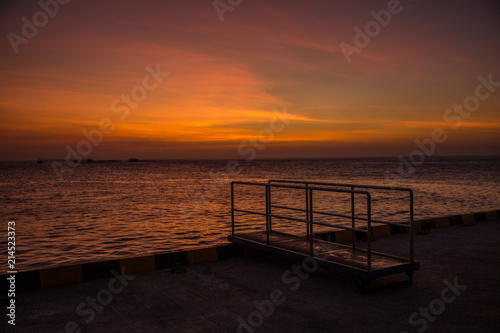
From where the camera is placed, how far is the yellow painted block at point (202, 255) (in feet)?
21.1

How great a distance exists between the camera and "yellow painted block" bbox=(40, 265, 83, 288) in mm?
5270

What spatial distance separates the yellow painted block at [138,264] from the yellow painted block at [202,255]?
65 cm

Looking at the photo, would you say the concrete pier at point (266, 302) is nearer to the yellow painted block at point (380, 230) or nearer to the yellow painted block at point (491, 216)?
the yellow painted block at point (380, 230)

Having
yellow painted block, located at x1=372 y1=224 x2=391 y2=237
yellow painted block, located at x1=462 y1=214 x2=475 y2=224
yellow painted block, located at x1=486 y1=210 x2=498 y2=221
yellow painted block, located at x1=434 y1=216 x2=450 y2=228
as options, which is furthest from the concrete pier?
yellow painted block, located at x1=486 y1=210 x2=498 y2=221

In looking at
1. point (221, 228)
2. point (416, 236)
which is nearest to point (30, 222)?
point (221, 228)

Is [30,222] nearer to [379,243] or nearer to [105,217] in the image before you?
[105,217]

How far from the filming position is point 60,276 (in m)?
5.39

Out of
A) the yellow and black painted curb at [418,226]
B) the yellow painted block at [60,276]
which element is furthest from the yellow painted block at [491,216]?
the yellow painted block at [60,276]

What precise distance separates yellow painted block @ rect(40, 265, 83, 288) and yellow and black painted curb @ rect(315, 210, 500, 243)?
15.1 feet

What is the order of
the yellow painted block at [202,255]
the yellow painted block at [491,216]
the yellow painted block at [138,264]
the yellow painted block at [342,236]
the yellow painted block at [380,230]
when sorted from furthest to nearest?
the yellow painted block at [491,216] → the yellow painted block at [380,230] → the yellow painted block at [342,236] → the yellow painted block at [202,255] → the yellow painted block at [138,264]

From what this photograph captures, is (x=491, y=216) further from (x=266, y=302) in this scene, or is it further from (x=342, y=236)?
(x=266, y=302)

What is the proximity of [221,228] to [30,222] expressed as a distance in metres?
10.1

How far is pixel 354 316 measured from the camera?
4.12 metres

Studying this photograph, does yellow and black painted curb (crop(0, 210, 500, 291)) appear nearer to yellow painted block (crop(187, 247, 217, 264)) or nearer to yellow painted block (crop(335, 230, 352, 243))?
yellow painted block (crop(187, 247, 217, 264))
